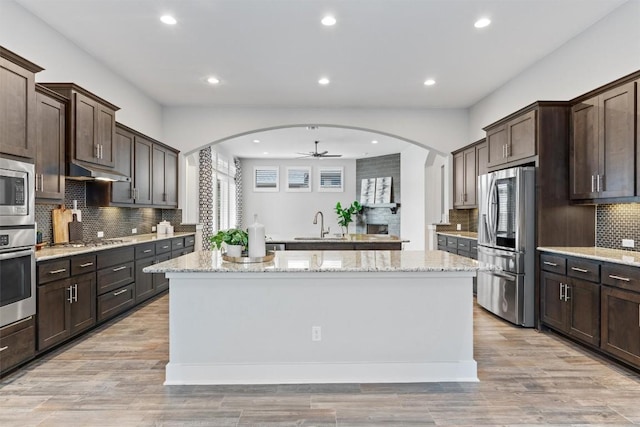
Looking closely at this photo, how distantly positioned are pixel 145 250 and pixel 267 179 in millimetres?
6826

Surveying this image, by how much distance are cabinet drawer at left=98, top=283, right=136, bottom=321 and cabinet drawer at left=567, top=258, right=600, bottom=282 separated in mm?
4639

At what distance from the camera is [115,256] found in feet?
13.7

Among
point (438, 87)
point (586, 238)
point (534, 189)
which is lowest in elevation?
point (586, 238)

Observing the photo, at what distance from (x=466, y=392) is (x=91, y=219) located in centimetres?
456

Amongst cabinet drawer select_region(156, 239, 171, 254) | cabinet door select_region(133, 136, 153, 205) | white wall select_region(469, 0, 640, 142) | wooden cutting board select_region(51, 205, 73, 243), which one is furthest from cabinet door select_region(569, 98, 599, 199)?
wooden cutting board select_region(51, 205, 73, 243)

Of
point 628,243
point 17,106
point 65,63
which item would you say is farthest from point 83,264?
point 628,243

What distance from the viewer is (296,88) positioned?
Result: 538 cm

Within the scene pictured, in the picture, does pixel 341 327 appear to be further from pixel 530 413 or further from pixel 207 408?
pixel 530 413

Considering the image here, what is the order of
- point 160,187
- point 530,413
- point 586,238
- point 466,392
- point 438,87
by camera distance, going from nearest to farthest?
point 530,413
point 466,392
point 586,238
point 438,87
point 160,187

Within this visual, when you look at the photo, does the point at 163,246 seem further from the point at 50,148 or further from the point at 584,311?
the point at 584,311

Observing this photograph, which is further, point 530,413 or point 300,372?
point 300,372

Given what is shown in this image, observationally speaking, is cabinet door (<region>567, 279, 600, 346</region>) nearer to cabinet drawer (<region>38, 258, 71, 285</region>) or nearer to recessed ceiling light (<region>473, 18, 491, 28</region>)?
recessed ceiling light (<region>473, 18, 491, 28</region>)

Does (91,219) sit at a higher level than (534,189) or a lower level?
lower

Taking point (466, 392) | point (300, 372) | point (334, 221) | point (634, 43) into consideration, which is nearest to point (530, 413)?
point (466, 392)
